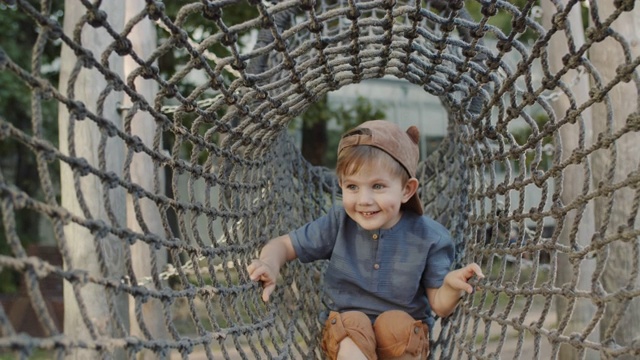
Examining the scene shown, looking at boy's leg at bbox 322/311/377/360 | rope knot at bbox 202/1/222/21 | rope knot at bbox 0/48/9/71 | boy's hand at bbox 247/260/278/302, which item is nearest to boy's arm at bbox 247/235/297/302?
boy's hand at bbox 247/260/278/302

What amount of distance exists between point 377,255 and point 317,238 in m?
0.13

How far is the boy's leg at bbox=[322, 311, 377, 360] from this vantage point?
1.33 metres

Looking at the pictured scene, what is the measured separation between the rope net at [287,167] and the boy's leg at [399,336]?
9 centimetres

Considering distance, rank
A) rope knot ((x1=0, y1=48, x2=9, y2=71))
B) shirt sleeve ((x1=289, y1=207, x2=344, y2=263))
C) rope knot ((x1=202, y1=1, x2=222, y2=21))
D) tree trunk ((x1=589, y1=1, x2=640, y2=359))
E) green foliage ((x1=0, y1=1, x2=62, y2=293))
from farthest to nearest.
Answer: green foliage ((x1=0, y1=1, x2=62, y2=293))
tree trunk ((x1=589, y1=1, x2=640, y2=359))
shirt sleeve ((x1=289, y1=207, x2=344, y2=263))
rope knot ((x1=202, y1=1, x2=222, y2=21))
rope knot ((x1=0, y1=48, x2=9, y2=71))

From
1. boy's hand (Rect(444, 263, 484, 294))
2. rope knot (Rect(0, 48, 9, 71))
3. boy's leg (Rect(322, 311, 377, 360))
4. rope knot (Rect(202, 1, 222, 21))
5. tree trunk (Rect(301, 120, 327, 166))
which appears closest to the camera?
rope knot (Rect(0, 48, 9, 71))

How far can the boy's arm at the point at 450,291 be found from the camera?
1.26m

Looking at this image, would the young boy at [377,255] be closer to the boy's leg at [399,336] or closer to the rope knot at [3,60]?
the boy's leg at [399,336]

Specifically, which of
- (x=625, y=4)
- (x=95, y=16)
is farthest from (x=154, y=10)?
(x=625, y=4)

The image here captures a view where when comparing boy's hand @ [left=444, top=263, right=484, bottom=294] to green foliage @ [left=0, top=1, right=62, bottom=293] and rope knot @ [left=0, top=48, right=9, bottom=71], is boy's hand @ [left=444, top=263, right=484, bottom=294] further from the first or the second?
green foliage @ [left=0, top=1, right=62, bottom=293]

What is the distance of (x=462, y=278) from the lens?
4.16 ft

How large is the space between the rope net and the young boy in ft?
0.18

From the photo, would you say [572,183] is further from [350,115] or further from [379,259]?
[350,115]

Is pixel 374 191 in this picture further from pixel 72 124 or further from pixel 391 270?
pixel 72 124

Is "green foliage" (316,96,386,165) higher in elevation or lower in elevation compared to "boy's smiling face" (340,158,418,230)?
higher
